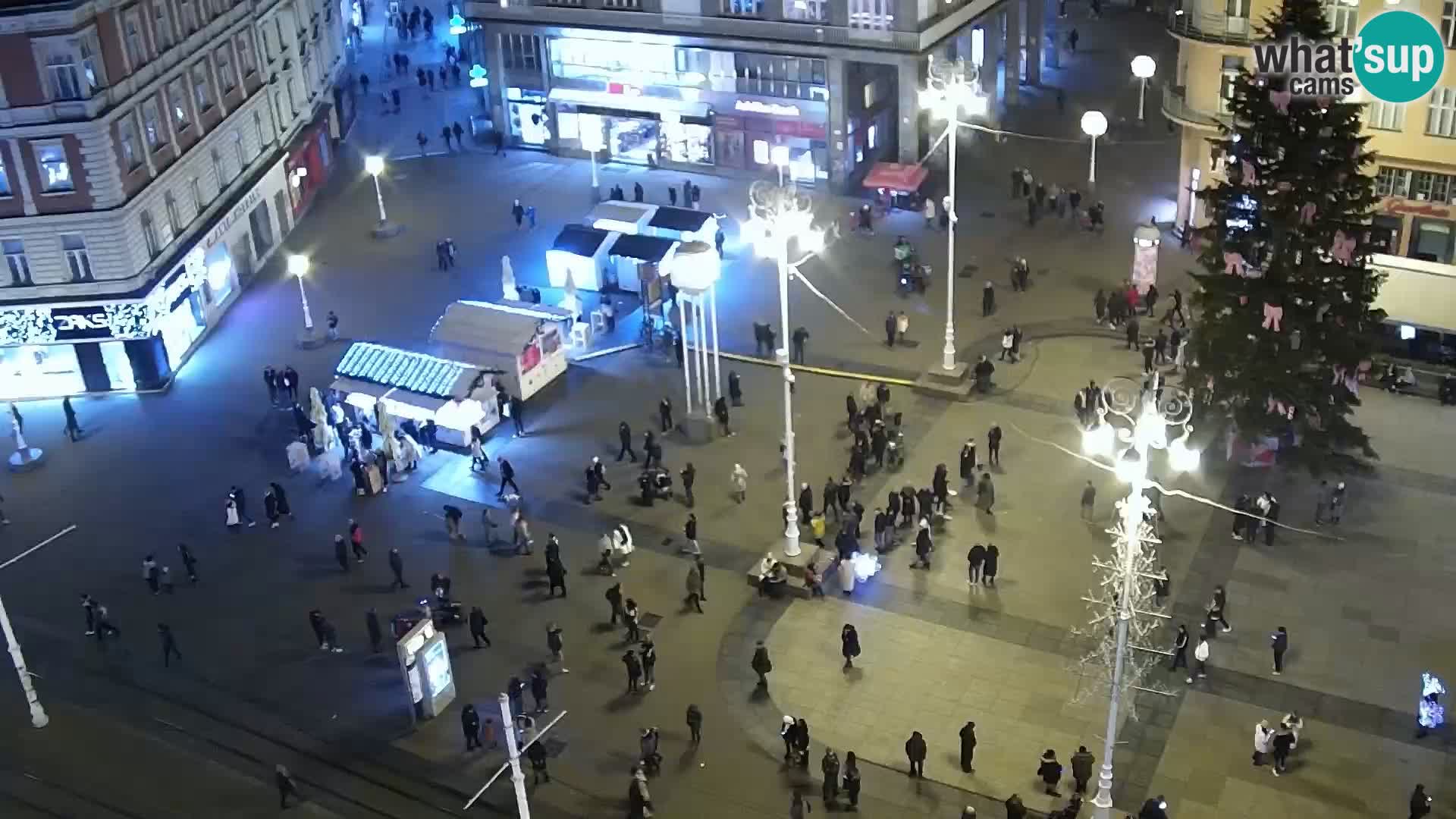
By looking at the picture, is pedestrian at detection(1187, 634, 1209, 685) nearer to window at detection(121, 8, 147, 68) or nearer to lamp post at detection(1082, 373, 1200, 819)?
lamp post at detection(1082, 373, 1200, 819)

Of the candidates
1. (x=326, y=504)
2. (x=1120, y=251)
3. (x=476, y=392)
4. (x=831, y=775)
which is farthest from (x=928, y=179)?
(x=831, y=775)

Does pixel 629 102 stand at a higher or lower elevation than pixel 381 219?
higher

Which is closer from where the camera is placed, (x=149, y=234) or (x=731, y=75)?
(x=149, y=234)

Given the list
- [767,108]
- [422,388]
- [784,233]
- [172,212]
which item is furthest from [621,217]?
[784,233]

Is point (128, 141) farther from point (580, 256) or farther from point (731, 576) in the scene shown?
point (731, 576)

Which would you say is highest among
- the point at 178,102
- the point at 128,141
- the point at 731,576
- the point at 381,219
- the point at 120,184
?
the point at 178,102

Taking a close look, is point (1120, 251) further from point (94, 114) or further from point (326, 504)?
point (94, 114)

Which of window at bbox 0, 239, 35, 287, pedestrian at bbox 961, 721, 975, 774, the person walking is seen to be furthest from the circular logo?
window at bbox 0, 239, 35, 287
